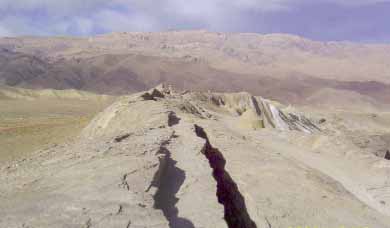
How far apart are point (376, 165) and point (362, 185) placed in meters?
1.47

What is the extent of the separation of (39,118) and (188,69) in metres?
64.6

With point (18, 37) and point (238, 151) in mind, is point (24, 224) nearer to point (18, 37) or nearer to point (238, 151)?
point (238, 151)

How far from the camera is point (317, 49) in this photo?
6393 inches

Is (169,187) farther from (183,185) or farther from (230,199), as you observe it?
(230,199)

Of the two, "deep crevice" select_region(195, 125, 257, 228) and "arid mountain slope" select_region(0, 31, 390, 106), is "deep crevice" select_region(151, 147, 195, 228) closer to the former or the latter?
"deep crevice" select_region(195, 125, 257, 228)

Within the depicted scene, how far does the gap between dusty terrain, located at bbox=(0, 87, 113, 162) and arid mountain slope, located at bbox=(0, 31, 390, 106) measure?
24567mm

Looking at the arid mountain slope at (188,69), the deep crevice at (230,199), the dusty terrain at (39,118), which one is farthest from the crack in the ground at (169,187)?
the arid mountain slope at (188,69)

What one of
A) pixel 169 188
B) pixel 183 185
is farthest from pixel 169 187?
pixel 183 185

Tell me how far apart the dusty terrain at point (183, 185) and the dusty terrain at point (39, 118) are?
515 cm

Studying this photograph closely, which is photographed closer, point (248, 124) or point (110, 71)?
point (248, 124)

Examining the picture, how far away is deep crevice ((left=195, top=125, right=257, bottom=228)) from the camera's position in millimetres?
6406

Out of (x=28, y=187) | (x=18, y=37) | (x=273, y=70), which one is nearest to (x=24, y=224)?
(x=28, y=187)

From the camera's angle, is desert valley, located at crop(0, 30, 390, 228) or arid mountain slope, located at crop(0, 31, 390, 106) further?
arid mountain slope, located at crop(0, 31, 390, 106)

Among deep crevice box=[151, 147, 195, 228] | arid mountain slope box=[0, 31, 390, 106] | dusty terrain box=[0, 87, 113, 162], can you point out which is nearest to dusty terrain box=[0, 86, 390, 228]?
deep crevice box=[151, 147, 195, 228]
